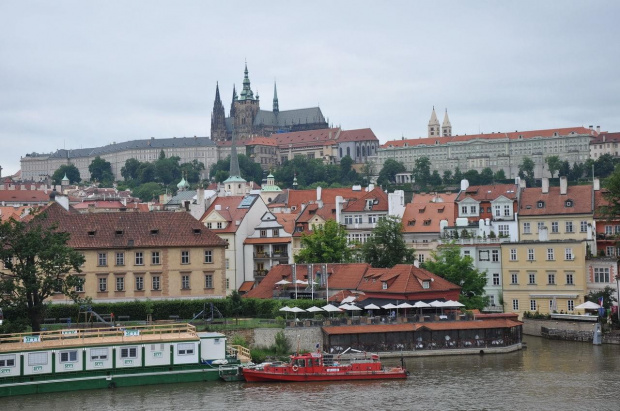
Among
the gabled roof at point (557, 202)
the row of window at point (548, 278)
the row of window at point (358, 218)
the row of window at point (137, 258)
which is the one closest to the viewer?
the row of window at point (137, 258)

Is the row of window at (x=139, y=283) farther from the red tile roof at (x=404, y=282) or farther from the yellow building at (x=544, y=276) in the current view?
the yellow building at (x=544, y=276)

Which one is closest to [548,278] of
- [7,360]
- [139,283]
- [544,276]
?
[544,276]

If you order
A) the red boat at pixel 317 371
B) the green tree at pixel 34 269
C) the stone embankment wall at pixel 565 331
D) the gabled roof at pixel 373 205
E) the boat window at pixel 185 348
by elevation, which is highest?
the gabled roof at pixel 373 205

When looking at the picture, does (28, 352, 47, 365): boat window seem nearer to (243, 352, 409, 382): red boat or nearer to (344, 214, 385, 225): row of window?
(243, 352, 409, 382): red boat

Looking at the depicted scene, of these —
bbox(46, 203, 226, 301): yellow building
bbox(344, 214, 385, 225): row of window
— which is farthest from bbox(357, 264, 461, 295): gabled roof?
bbox(344, 214, 385, 225): row of window

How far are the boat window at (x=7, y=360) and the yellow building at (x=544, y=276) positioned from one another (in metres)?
38.0

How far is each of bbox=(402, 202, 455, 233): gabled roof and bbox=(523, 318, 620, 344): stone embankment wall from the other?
53.8ft

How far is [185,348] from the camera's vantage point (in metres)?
52.4

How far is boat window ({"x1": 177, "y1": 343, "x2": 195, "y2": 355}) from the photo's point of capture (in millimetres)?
52219

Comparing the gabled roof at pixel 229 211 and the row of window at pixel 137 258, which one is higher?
the gabled roof at pixel 229 211

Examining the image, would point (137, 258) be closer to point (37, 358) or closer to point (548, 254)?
point (37, 358)

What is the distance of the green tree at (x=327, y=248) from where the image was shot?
77.9 meters

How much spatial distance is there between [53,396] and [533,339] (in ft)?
110

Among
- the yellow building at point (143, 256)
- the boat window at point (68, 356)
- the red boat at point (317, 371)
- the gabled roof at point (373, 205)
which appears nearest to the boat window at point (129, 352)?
the boat window at point (68, 356)
